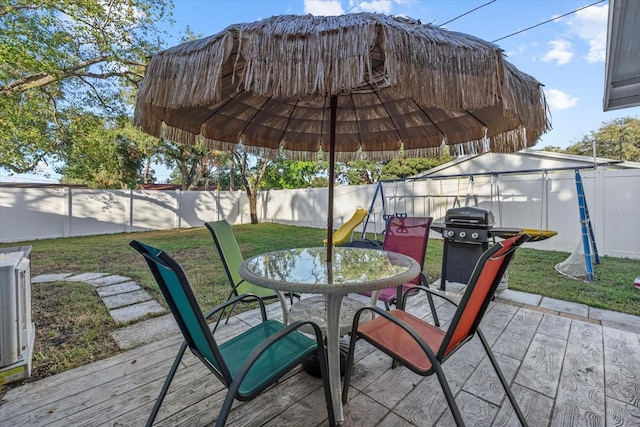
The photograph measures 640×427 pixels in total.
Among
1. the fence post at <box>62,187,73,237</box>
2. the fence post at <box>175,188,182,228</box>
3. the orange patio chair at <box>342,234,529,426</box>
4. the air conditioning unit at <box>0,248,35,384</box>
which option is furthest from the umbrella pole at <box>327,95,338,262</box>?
the fence post at <box>175,188,182,228</box>

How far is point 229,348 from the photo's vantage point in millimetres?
1585

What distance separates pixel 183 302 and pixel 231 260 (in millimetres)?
1413

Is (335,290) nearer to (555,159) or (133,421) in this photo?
(133,421)

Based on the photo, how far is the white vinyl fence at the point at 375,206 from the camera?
5730mm

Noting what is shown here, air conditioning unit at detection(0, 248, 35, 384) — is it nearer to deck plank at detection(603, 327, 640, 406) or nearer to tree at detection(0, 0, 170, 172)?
deck plank at detection(603, 327, 640, 406)

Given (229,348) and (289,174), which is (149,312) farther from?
(289,174)

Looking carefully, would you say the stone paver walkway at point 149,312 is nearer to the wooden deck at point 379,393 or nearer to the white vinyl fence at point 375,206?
the wooden deck at point 379,393

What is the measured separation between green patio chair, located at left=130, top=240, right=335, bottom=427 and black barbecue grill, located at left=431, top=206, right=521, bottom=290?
8.88 ft

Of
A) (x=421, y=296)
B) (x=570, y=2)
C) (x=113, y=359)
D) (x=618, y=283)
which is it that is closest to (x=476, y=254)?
(x=421, y=296)

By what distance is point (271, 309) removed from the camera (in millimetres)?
3168

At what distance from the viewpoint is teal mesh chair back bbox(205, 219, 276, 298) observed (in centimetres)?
249

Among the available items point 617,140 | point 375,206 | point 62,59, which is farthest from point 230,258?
point 617,140

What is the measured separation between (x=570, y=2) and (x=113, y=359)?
339 inches

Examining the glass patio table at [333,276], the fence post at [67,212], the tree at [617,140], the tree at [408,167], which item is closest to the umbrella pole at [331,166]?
the glass patio table at [333,276]
